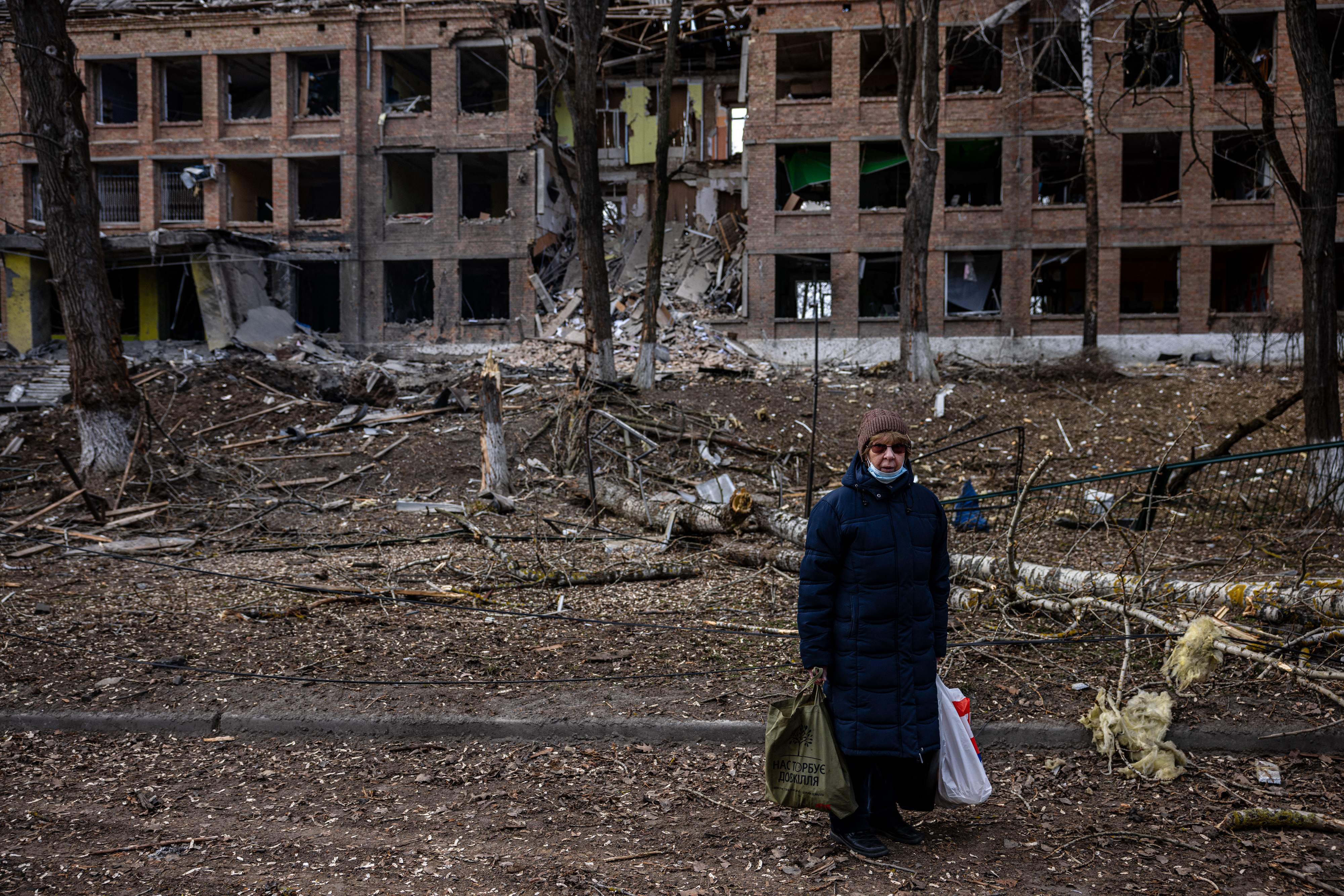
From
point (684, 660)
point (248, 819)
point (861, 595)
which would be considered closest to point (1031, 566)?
point (684, 660)

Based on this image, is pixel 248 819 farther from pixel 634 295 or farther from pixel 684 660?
pixel 634 295

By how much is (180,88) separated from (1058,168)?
109 ft

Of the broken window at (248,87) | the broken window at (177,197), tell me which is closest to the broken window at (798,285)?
the broken window at (248,87)

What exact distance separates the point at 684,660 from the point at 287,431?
12.6 m

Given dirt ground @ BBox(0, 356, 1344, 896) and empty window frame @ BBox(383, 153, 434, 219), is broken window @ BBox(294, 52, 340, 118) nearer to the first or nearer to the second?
empty window frame @ BBox(383, 153, 434, 219)

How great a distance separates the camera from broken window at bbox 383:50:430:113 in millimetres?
30719

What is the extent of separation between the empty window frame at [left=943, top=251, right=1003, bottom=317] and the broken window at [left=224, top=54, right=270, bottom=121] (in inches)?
992

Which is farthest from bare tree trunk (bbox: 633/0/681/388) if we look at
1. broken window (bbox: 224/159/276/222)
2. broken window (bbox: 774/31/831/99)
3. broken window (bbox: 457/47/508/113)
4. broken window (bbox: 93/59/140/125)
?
broken window (bbox: 93/59/140/125)

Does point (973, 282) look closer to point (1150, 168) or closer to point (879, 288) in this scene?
point (879, 288)

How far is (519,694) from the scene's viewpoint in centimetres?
505

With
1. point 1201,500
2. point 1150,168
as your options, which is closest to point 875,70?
point 1150,168

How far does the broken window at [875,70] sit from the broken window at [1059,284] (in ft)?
25.3

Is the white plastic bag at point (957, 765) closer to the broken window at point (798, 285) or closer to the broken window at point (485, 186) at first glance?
the broken window at point (798, 285)

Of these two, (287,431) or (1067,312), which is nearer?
(287,431)
